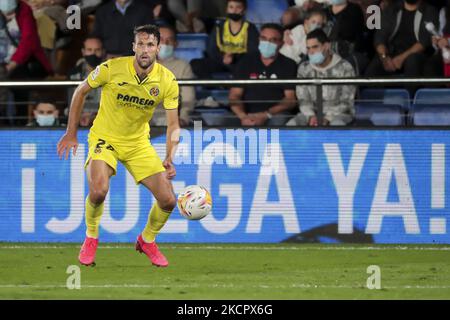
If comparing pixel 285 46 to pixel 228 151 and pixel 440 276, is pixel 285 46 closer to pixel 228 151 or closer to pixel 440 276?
pixel 228 151

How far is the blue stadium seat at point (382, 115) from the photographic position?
43.0 ft

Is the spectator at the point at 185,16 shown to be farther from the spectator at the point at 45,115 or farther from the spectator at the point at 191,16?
the spectator at the point at 45,115

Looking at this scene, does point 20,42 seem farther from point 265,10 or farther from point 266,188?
point 266,188

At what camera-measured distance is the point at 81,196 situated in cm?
1298

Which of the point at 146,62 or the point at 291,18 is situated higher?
the point at 291,18

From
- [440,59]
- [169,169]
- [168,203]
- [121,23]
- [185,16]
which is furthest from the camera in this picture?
[185,16]

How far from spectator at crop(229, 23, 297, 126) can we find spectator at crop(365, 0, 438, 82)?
1134 mm

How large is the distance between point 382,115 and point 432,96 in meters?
0.58

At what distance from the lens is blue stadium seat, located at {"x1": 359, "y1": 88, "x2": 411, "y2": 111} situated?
13.1 meters

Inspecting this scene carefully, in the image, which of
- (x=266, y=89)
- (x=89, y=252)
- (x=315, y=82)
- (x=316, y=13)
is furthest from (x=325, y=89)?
(x=89, y=252)

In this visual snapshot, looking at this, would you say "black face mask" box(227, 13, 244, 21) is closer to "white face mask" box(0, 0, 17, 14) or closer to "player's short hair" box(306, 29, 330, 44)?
"player's short hair" box(306, 29, 330, 44)

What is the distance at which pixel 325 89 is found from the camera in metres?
13.2

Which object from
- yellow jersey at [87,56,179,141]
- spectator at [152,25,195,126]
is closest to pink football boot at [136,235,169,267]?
yellow jersey at [87,56,179,141]

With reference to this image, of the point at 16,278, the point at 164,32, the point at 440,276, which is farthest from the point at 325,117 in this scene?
Result: the point at 16,278
